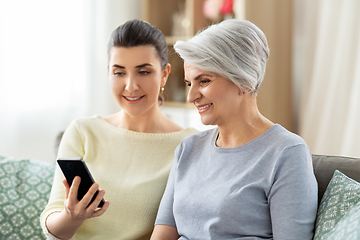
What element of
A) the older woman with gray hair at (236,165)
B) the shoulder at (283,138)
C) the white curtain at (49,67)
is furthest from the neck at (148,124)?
the white curtain at (49,67)

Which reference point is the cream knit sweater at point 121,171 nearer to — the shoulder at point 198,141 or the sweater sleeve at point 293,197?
the shoulder at point 198,141

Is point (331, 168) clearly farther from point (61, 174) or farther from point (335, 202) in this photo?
point (61, 174)

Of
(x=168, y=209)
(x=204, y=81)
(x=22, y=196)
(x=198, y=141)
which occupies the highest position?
(x=204, y=81)

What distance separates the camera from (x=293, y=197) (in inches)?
44.0

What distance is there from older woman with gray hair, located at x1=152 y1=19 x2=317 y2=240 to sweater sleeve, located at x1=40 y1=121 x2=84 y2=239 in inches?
15.8

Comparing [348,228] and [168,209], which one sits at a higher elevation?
[348,228]

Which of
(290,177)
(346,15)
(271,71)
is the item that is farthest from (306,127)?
(290,177)

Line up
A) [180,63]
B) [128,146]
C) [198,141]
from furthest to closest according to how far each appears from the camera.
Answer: [180,63]
[128,146]
[198,141]

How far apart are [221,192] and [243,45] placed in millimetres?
441

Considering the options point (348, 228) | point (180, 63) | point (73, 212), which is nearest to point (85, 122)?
point (73, 212)

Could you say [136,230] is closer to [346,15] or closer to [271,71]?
[271,71]

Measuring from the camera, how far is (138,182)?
158 cm

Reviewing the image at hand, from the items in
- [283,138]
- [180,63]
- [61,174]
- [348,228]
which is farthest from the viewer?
[180,63]

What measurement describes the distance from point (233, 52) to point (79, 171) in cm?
58
